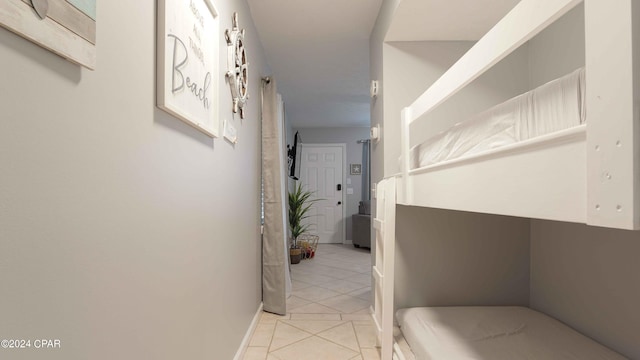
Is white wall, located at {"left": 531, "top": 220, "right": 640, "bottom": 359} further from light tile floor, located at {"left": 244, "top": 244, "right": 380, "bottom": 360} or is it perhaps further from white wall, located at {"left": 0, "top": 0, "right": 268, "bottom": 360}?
white wall, located at {"left": 0, "top": 0, "right": 268, "bottom": 360}

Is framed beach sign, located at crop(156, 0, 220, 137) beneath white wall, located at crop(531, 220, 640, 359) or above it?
above

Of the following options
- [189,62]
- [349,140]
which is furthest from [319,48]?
[349,140]

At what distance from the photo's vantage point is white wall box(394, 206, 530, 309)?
2.07m

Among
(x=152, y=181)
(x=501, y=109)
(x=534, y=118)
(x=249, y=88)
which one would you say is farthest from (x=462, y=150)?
(x=249, y=88)

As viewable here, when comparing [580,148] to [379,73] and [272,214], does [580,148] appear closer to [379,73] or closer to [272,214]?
[379,73]

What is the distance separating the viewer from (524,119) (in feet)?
2.53

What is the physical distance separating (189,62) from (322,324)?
2.05 m

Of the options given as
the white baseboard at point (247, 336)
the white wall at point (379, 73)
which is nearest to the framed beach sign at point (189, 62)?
the white wall at point (379, 73)

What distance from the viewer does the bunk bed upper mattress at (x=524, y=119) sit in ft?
2.08

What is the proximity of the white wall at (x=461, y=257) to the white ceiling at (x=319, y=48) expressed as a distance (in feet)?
5.02

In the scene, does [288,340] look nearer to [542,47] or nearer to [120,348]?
[120,348]

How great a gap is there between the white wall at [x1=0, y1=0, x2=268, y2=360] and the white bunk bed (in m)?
0.90

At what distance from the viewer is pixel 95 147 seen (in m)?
0.66

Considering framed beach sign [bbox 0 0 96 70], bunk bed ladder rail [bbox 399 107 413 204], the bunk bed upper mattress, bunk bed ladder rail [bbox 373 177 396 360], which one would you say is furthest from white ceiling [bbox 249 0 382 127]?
framed beach sign [bbox 0 0 96 70]
